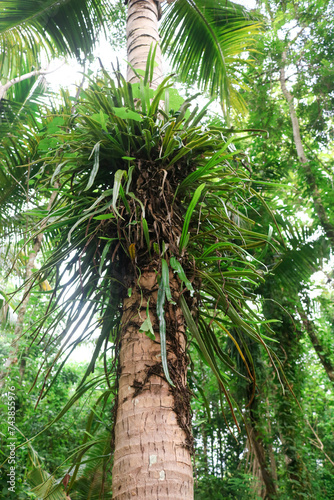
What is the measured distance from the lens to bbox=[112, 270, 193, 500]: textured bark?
92 cm

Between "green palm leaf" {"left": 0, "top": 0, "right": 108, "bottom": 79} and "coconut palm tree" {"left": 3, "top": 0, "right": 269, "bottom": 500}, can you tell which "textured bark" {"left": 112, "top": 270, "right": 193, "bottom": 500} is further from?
"green palm leaf" {"left": 0, "top": 0, "right": 108, "bottom": 79}

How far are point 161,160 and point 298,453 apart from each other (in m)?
3.34

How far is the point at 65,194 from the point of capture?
4.50 feet

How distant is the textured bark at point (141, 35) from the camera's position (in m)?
1.82

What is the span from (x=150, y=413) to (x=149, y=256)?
18.7 inches

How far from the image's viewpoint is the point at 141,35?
1.95 meters

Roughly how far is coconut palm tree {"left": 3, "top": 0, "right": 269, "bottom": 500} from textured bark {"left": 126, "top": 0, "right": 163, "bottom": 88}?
0.28 meters

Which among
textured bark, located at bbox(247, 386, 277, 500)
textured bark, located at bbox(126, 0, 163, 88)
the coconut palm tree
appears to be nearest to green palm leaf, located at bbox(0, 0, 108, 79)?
textured bark, located at bbox(126, 0, 163, 88)

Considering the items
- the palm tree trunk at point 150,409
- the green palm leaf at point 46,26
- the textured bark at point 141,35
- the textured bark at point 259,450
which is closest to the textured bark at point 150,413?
the palm tree trunk at point 150,409

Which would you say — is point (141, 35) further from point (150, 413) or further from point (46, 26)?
point (150, 413)

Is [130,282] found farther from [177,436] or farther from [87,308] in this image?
[177,436]

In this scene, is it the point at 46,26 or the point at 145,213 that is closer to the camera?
the point at 145,213

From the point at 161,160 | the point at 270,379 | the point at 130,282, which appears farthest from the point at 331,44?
the point at 130,282

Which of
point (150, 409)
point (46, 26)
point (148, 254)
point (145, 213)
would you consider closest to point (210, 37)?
point (46, 26)
